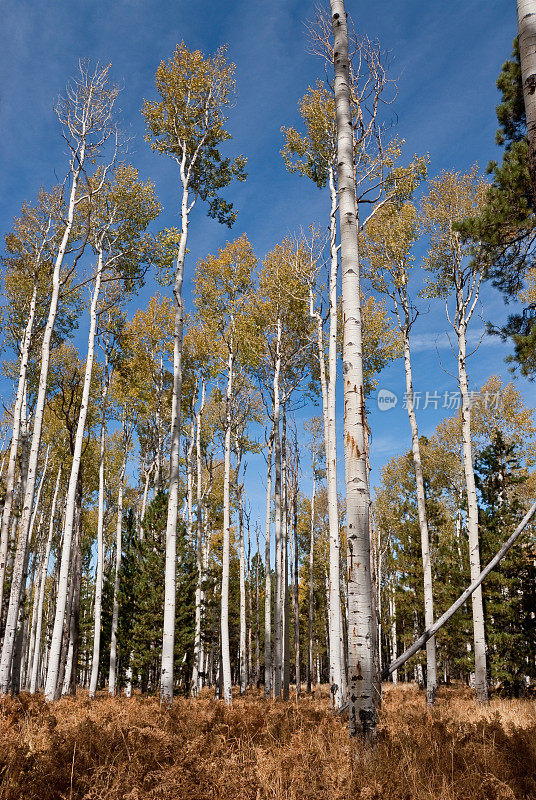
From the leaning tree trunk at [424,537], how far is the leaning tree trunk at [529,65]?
36.3 feet

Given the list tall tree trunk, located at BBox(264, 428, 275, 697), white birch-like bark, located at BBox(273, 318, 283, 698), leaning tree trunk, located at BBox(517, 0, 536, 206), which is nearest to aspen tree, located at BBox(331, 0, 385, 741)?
leaning tree trunk, located at BBox(517, 0, 536, 206)

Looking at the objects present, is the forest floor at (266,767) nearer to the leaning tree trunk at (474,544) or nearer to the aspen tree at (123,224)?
the leaning tree trunk at (474,544)

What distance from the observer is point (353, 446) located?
4012mm

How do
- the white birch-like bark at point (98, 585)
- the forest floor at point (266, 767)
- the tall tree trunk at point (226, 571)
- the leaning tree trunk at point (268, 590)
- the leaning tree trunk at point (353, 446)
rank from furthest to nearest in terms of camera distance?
the leaning tree trunk at point (268, 590), the white birch-like bark at point (98, 585), the tall tree trunk at point (226, 571), the leaning tree trunk at point (353, 446), the forest floor at point (266, 767)

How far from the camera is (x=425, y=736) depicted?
4.62m

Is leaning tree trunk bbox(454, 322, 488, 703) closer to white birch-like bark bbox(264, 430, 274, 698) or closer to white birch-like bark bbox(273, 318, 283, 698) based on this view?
white birch-like bark bbox(273, 318, 283, 698)

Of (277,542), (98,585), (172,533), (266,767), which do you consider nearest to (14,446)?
(98,585)

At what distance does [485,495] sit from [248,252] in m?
11.0

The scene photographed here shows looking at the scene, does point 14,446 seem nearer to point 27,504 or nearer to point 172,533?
point 27,504

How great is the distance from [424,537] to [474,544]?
1.42 m

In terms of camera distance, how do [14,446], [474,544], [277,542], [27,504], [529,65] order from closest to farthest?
[529,65] → [27,504] → [474,544] → [14,446] → [277,542]

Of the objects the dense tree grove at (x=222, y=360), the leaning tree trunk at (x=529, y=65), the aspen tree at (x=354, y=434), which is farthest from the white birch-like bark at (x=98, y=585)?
the leaning tree trunk at (x=529, y=65)

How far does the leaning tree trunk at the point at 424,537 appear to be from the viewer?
1148cm

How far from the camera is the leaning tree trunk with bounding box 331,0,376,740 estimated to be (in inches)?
137
